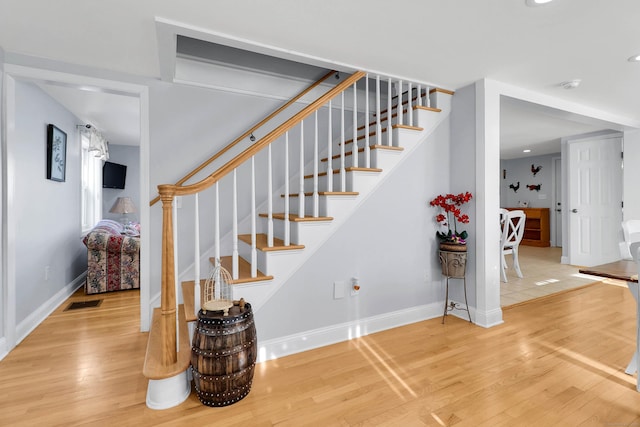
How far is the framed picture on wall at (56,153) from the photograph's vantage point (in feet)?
10.9

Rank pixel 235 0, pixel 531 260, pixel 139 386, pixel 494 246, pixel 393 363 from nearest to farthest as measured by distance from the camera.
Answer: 1. pixel 235 0
2. pixel 139 386
3. pixel 393 363
4. pixel 494 246
5. pixel 531 260

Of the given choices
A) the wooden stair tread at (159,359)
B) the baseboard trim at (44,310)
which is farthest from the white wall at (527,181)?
the baseboard trim at (44,310)

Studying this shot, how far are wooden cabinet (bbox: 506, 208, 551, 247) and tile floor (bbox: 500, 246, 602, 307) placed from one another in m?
1.61

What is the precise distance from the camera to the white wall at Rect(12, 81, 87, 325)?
9.14 feet

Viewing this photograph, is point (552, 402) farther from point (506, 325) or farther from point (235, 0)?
point (235, 0)

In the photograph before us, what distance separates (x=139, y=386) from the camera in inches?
A: 78.0

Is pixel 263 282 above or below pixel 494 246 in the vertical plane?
below

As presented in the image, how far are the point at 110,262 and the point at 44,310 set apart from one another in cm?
88

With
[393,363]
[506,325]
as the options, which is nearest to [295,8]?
[393,363]

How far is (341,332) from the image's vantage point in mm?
2605

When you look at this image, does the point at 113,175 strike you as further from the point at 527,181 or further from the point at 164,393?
the point at 527,181

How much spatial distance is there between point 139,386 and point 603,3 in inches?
138

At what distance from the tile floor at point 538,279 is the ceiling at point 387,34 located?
7.44 feet

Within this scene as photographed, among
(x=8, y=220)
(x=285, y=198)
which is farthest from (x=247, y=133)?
(x=8, y=220)
